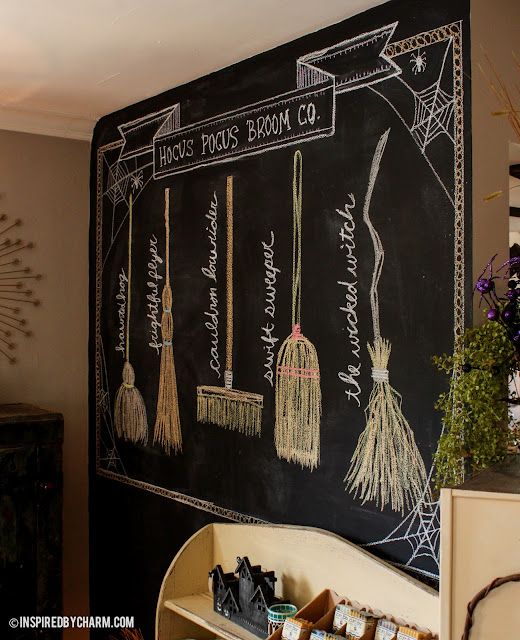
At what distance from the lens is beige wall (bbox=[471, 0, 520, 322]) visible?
2270 millimetres

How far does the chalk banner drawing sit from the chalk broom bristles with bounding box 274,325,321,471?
0.05 meters

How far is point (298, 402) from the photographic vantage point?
2.84 metres

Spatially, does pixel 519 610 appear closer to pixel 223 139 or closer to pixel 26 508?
pixel 223 139

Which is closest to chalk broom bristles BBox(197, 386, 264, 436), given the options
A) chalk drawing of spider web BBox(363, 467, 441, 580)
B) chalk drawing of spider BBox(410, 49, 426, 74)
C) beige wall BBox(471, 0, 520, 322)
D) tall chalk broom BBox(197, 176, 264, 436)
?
tall chalk broom BBox(197, 176, 264, 436)

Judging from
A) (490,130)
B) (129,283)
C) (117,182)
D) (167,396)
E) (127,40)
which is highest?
(127,40)

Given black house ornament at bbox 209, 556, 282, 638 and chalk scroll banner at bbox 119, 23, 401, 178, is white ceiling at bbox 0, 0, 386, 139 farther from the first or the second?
black house ornament at bbox 209, 556, 282, 638

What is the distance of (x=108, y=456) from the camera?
13.0 ft

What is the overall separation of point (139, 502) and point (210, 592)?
0.79 metres

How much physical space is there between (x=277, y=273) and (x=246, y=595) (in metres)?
1.14

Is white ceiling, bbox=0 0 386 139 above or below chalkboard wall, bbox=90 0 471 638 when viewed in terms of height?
above

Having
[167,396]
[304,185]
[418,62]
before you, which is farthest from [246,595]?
[418,62]

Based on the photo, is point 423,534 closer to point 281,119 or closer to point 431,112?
point 431,112

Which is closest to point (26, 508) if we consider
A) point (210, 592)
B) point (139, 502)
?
point (139, 502)

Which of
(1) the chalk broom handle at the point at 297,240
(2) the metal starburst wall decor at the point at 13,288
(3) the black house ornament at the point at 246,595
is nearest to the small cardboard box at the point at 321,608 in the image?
(3) the black house ornament at the point at 246,595
